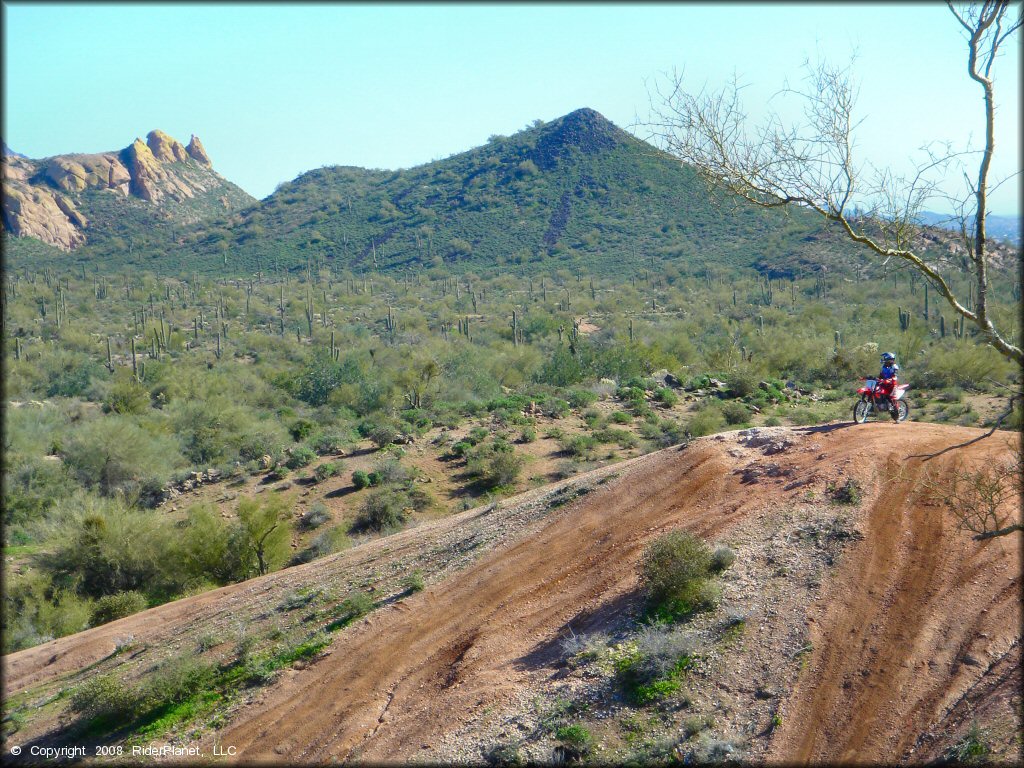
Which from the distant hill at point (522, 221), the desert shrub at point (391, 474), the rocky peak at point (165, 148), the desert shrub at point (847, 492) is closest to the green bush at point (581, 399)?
the desert shrub at point (391, 474)

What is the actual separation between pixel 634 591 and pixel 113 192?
332ft

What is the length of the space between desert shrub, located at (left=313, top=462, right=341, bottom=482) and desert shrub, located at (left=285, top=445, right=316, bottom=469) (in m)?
0.75

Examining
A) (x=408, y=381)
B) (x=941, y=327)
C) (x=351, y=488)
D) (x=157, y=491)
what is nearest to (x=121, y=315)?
(x=408, y=381)

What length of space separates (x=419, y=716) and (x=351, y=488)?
12.0m

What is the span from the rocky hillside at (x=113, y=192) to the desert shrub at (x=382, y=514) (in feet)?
246

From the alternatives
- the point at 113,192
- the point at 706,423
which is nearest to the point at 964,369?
the point at 706,423

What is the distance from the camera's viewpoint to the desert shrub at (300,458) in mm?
20663

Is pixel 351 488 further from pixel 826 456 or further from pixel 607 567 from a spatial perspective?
pixel 826 456

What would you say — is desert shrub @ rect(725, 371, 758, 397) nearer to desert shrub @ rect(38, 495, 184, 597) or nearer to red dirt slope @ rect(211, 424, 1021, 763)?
red dirt slope @ rect(211, 424, 1021, 763)

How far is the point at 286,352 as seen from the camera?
40.5 meters

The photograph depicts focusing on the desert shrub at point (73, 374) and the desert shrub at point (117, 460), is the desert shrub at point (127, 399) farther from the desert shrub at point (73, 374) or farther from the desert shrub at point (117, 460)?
the desert shrub at point (117, 460)

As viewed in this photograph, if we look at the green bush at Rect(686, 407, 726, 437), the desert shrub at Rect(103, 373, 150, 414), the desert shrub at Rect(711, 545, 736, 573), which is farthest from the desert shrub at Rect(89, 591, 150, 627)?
the desert shrub at Rect(103, 373, 150, 414)

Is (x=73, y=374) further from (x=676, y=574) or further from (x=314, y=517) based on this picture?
(x=676, y=574)

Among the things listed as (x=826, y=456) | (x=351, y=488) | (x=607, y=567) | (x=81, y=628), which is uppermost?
(x=826, y=456)
